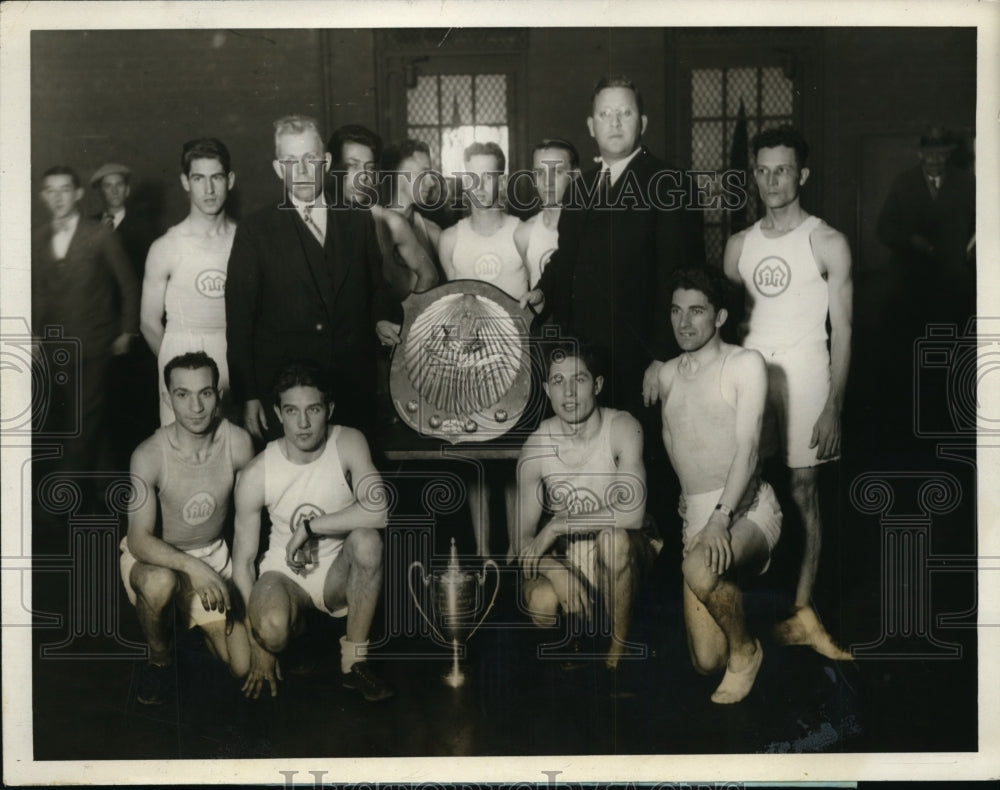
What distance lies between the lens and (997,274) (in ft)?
16.3

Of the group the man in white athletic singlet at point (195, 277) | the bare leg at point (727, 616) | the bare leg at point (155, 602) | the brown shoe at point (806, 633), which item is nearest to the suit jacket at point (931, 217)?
the bare leg at point (727, 616)

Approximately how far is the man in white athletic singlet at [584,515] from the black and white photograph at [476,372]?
1cm

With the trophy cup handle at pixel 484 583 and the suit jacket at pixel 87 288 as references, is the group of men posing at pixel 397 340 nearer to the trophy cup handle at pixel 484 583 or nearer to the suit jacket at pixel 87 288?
the suit jacket at pixel 87 288

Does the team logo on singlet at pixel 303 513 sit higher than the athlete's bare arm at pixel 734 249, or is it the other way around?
the athlete's bare arm at pixel 734 249

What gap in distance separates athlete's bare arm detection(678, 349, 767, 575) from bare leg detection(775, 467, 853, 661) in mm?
210

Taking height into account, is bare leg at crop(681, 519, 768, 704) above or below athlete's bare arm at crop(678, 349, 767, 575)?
below

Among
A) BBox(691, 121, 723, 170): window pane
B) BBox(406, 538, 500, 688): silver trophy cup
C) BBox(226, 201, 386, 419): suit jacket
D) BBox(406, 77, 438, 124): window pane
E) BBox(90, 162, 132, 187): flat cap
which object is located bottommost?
BBox(406, 538, 500, 688): silver trophy cup

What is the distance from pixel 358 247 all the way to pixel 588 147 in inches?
37.4

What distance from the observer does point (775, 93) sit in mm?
4879

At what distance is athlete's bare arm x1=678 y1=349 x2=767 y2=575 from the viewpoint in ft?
16.0

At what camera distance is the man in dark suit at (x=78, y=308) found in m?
4.90

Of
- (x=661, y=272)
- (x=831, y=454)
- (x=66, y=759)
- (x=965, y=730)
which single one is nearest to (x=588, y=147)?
(x=661, y=272)

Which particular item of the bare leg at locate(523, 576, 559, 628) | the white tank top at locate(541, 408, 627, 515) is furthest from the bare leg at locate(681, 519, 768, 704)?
the bare leg at locate(523, 576, 559, 628)

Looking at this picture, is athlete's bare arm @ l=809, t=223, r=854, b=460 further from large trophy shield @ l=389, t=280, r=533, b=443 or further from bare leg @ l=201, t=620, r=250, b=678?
bare leg @ l=201, t=620, r=250, b=678
